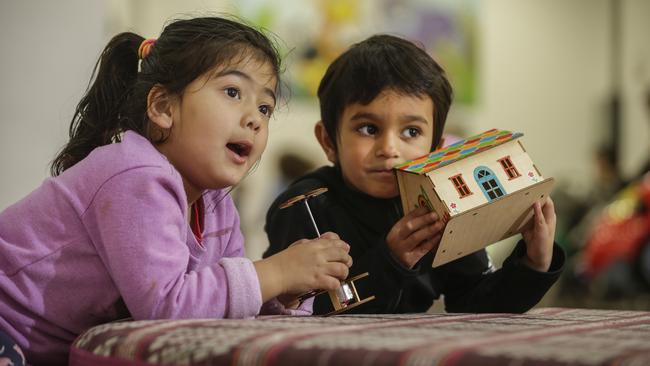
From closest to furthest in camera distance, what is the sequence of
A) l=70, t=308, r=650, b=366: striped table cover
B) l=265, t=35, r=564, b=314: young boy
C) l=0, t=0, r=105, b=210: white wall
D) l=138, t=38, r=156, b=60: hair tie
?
l=70, t=308, r=650, b=366: striped table cover < l=138, t=38, r=156, b=60: hair tie < l=265, t=35, r=564, b=314: young boy < l=0, t=0, r=105, b=210: white wall

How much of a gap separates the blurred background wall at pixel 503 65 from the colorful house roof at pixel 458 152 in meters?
2.87

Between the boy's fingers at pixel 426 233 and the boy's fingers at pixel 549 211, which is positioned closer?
the boy's fingers at pixel 426 233

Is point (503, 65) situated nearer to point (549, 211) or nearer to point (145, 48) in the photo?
point (549, 211)

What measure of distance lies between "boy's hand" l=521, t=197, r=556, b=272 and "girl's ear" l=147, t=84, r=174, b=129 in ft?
1.97

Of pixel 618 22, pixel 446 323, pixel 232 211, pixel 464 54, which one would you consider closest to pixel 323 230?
pixel 232 211

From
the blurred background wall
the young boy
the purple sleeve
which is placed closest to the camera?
the purple sleeve

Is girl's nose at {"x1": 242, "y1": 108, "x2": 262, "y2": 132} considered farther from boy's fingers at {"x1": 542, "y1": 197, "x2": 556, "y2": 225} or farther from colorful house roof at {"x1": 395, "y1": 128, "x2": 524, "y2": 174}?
boy's fingers at {"x1": 542, "y1": 197, "x2": 556, "y2": 225}

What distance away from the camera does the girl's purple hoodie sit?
109cm

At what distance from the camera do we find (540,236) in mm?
1450

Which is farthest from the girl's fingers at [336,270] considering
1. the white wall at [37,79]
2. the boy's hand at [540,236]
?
the white wall at [37,79]

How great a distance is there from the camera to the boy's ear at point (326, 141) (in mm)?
1741

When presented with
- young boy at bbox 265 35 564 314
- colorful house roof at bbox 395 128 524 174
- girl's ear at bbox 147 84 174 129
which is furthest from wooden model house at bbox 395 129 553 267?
girl's ear at bbox 147 84 174 129

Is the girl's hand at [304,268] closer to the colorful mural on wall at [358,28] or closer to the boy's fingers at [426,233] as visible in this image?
the boy's fingers at [426,233]

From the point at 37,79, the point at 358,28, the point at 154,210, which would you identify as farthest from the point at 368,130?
the point at 358,28
